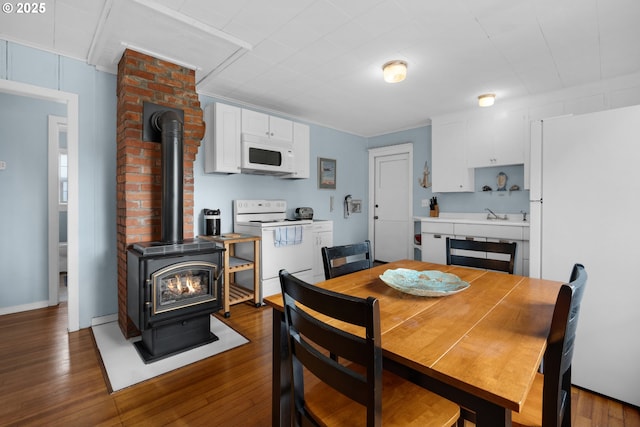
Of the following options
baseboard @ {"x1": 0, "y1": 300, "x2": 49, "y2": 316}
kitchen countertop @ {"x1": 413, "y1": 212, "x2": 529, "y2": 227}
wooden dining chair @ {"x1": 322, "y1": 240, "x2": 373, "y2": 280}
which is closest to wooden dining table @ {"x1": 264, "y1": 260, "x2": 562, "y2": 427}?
wooden dining chair @ {"x1": 322, "y1": 240, "x2": 373, "y2": 280}

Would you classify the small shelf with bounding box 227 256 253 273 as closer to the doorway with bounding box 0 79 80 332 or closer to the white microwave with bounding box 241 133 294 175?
the white microwave with bounding box 241 133 294 175

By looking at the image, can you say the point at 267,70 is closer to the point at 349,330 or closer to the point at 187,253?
the point at 187,253

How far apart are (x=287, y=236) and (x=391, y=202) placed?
244 cm

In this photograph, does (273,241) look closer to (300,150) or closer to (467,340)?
(300,150)

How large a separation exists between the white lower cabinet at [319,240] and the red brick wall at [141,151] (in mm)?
1764

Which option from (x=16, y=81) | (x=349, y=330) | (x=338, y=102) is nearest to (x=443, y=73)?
(x=338, y=102)

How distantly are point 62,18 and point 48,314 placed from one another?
2769 mm

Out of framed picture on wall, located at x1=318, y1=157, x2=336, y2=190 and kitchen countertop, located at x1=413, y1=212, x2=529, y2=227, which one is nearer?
kitchen countertop, located at x1=413, y1=212, x2=529, y2=227

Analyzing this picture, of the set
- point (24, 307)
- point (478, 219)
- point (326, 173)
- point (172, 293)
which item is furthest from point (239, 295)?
point (478, 219)

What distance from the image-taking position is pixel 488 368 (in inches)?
31.7

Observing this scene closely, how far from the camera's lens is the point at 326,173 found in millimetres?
5004

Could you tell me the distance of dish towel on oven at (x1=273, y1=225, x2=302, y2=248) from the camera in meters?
3.52

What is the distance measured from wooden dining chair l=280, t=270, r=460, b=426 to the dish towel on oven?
2398 mm

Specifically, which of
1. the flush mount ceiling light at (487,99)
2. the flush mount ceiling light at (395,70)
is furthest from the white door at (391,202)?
the flush mount ceiling light at (395,70)
